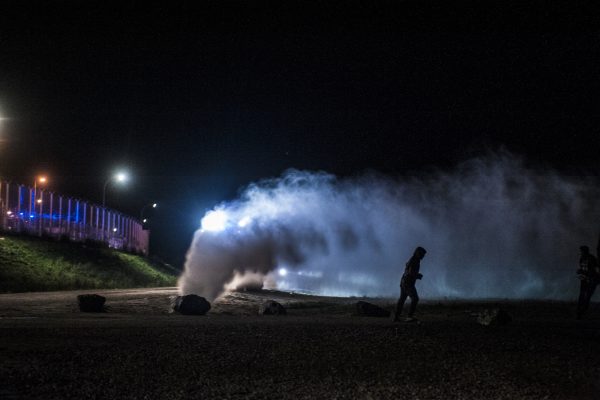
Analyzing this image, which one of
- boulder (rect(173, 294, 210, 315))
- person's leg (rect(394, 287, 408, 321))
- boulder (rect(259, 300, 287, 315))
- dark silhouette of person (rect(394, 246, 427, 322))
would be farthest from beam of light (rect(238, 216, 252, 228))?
person's leg (rect(394, 287, 408, 321))

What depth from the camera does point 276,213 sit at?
33.8 m

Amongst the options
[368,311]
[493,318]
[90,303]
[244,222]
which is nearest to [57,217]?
[244,222]

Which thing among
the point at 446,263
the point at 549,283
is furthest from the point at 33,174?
the point at 549,283

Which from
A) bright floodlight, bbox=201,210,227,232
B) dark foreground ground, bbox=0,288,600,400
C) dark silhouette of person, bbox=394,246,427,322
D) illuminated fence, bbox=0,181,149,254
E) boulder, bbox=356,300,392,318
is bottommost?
dark foreground ground, bbox=0,288,600,400

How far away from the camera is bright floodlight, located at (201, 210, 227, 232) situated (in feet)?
91.4

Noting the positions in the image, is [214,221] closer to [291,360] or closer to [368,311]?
[368,311]

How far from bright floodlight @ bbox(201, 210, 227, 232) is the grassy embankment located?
11.7 meters

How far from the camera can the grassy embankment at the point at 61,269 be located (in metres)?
36.7

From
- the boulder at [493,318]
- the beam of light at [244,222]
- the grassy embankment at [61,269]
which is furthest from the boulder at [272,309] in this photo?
the grassy embankment at [61,269]

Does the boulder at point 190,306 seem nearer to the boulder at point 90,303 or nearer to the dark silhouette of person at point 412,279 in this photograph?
the boulder at point 90,303

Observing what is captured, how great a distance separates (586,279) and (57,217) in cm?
4808

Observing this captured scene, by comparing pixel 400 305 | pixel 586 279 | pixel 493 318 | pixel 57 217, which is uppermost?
pixel 57 217

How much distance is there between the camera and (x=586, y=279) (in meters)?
20.4

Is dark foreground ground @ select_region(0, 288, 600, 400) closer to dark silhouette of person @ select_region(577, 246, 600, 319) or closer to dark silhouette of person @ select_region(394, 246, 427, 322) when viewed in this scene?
dark silhouette of person @ select_region(394, 246, 427, 322)
